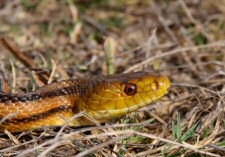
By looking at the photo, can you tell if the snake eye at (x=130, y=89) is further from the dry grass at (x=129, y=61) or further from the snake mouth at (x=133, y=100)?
the dry grass at (x=129, y=61)

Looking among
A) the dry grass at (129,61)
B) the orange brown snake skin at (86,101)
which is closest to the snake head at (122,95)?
the orange brown snake skin at (86,101)

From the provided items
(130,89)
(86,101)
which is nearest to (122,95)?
(130,89)

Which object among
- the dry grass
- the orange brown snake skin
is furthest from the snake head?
the dry grass

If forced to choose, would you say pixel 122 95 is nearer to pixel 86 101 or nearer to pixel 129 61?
pixel 86 101

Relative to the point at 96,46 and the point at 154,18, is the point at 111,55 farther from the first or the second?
the point at 154,18

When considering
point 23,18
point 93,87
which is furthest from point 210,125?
Result: point 23,18
